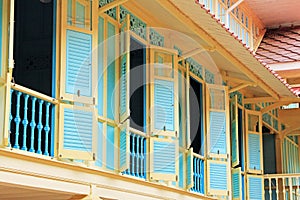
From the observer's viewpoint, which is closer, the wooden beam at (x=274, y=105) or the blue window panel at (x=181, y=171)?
the blue window panel at (x=181, y=171)

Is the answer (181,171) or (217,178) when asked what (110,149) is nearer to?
(181,171)

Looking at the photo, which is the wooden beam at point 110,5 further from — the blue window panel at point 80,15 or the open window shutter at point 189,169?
the open window shutter at point 189,169

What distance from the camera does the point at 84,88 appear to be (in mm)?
8695

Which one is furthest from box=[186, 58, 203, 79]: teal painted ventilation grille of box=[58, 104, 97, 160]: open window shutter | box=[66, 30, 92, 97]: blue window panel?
box=[58, 104, 97, 160]: open window shutter

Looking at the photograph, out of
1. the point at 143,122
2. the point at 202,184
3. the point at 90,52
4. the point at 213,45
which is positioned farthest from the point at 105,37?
the point at 202,184

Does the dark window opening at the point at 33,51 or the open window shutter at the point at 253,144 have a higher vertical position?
the dark window opening at the point at 33,51

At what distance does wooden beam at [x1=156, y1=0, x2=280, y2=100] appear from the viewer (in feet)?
32.9

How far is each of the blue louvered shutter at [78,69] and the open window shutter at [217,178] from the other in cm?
444

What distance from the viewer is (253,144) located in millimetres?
15102

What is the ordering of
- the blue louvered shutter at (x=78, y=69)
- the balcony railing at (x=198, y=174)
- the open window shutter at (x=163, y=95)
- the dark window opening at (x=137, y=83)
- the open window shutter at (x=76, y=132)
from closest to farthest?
the open window shutter at (x=76, y=132)
the blue louvered shutter at (x=78, y=69)
the open window shutter at (x=163, y=95)
the dark window opening at (x=137, y=83)
the balcony railing at (x=198, y=174)

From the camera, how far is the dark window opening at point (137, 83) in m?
10.8

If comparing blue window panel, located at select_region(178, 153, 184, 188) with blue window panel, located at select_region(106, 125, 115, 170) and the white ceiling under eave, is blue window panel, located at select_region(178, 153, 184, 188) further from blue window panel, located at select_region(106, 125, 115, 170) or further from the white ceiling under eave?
the white ceiling under eave

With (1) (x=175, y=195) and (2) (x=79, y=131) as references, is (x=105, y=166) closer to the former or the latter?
(2) (x=79, y=131)

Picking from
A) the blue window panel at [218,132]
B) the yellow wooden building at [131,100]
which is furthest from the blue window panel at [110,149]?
the blue window panel at [218,132]
